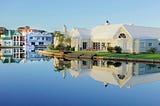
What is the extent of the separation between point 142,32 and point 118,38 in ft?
11.4

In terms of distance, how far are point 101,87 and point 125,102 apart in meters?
3.34

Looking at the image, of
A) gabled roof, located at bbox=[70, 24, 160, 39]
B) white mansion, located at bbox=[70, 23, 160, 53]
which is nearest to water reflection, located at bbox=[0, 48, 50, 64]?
white mansion, located at bbox=[70, 23, 160, 53]

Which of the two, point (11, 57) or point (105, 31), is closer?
point (11, 57)

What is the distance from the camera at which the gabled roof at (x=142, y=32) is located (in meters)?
35.0

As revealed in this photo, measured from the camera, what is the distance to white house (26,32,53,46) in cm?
7725

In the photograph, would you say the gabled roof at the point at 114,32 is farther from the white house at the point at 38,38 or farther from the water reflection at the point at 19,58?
the white house at the point at 38,38

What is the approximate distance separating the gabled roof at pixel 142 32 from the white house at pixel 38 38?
44.2 m

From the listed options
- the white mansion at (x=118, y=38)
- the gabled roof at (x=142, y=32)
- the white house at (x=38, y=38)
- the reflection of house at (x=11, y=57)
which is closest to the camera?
the reflection of house at (x=11, y=57)

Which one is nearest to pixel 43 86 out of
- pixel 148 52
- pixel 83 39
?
pixel 148 52

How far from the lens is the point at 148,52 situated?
34344 mm

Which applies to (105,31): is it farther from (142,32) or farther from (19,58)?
(19,58)

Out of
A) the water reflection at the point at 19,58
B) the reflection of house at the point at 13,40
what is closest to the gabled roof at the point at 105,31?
the water reflection at the point at 19,58

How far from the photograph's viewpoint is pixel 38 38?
78.1m

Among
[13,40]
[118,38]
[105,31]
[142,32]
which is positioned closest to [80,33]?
[105,31]
